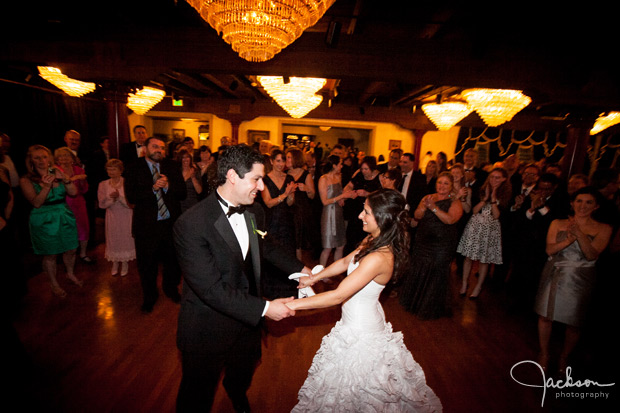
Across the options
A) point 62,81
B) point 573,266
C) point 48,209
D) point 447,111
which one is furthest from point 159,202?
point 447,111

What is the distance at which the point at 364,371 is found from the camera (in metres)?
1.76

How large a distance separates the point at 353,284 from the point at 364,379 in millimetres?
536

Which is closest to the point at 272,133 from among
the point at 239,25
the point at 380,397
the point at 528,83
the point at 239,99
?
the point at 239,99

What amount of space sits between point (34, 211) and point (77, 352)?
1.75 metres

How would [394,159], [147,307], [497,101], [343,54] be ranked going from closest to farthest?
1. [147,307]
2. [343,54]
3. [497,101]
4. [394,159]

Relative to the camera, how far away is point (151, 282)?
334cm

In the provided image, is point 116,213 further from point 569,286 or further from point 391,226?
point 569,286

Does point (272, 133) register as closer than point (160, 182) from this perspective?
No

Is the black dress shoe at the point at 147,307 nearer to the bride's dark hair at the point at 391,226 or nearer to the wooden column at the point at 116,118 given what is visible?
the bride's dark hair at the point at 391,226

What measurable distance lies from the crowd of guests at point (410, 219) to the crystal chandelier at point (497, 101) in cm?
99

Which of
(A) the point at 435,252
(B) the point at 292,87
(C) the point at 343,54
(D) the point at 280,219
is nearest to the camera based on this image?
(A) the point at 435,252

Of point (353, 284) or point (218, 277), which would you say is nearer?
point (218, 277)

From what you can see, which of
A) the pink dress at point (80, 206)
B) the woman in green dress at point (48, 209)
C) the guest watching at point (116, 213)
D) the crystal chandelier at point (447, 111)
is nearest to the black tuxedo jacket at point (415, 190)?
the crystal chandelier at point (447, 111)

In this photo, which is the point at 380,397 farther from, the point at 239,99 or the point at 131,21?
the point at 239,99
